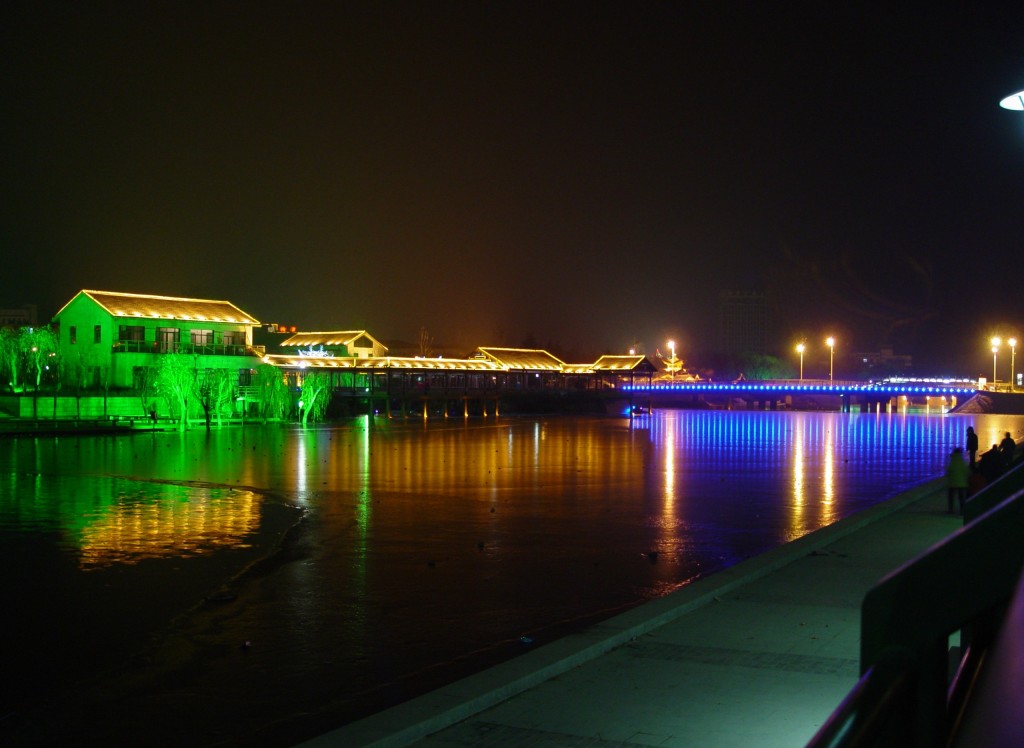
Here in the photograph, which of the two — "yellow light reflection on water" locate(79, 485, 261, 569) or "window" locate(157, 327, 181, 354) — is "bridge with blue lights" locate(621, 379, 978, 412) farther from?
"yellow light reflection on water" locate(79, 485, 261, 569)

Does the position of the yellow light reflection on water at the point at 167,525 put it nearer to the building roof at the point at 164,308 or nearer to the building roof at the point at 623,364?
the building roof at the point at 164,308

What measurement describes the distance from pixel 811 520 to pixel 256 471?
17697 mm

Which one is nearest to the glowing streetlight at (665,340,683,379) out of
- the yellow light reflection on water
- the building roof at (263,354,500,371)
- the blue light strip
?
the blue light strip

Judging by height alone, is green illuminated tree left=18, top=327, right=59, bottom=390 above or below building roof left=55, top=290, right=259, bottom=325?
below

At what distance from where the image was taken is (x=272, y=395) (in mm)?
65000

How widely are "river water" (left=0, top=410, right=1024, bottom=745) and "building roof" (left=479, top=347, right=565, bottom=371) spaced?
67.1 meters

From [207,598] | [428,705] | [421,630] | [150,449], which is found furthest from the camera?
[150,449]

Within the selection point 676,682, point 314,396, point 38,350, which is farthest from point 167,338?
point 676,682

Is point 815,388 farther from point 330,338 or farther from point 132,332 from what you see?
point 132,332

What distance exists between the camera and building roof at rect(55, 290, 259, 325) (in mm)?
63469

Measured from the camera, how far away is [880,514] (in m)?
17.4

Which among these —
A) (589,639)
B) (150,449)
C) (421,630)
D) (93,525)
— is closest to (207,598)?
(421,630)

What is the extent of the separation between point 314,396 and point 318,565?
5319 cm

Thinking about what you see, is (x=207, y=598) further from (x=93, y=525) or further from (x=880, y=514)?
(x=880, y=514)
